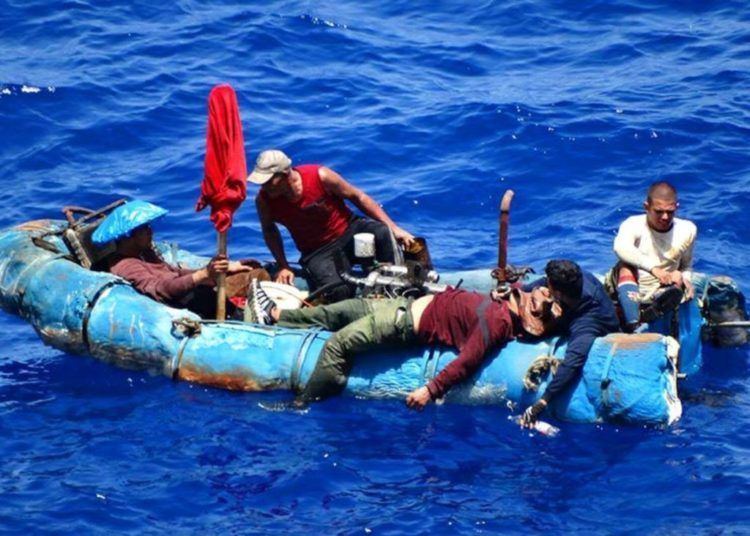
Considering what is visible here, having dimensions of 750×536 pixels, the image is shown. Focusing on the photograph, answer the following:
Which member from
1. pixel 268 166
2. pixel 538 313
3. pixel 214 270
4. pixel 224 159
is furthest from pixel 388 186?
pixel 538 313

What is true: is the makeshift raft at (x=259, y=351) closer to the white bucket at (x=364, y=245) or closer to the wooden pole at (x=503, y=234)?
the wooden pole at (x=503, y=234)

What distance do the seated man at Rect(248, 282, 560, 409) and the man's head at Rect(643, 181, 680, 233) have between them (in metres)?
1.03

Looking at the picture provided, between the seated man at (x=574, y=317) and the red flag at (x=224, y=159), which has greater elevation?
the red flag at (x=224, y=159)

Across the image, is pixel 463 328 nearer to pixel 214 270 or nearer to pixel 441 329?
pixel 441 329

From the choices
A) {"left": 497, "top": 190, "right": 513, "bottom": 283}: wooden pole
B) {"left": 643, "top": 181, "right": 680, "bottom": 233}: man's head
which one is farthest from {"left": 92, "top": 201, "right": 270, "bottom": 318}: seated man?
{"left": 643, "top": 181, "right": 680, "bottom": 233}: man's head

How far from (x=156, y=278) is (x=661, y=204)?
13.5 feet

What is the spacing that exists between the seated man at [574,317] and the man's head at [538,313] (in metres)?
0.09

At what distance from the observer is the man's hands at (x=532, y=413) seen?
9.63m

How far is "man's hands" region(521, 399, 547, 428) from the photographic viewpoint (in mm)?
9633

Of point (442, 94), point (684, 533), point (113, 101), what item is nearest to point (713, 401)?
point (684, 533)

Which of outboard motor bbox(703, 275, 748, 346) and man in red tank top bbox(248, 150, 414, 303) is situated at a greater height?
man in red tank top bbox(248, 150, 414, 303)

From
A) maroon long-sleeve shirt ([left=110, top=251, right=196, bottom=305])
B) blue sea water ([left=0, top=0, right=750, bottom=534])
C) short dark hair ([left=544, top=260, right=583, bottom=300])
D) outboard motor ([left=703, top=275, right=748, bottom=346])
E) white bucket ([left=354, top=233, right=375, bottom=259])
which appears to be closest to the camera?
blue sea water ([left=0, top=0, right=750, bottom=534])

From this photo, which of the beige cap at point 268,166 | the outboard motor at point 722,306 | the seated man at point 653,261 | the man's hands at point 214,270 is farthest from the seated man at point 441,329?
the outboard motor at point 722,306

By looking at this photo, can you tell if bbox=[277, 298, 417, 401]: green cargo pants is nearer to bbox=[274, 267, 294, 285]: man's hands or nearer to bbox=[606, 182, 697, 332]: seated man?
bbox=[274, 267, 294, 285]: man's hands
